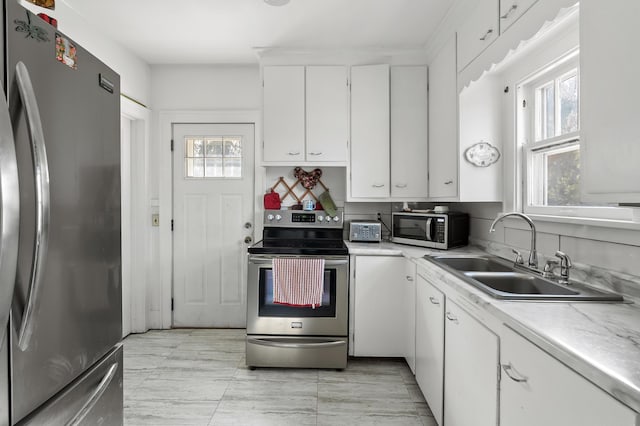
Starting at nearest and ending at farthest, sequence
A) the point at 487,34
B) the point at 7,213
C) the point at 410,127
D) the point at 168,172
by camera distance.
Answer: the point at 7,213 → the point at 487,34 → the point at 410,127 → the point at 168,172

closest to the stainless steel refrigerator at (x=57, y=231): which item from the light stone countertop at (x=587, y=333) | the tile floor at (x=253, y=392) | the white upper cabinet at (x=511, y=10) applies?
the tile floor at (x=253, y=392)

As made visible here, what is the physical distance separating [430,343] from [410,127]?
5.49 feet

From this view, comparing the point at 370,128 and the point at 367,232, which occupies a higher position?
the point at 370,128

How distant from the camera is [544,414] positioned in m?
0.93

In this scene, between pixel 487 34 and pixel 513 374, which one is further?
pixel 487 34

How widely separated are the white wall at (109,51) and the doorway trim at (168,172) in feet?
1.01

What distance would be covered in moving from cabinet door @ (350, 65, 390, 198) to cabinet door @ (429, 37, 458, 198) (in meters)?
0.35

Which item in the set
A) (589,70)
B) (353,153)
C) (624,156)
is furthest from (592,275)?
(353,153)

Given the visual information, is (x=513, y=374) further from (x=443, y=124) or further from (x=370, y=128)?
(x=370, y=128)

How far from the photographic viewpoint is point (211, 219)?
10.9ft

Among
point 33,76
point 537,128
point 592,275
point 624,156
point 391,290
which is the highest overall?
point 537,128

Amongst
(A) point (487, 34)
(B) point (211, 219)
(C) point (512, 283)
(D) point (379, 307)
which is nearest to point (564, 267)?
(C) point (512, 283)

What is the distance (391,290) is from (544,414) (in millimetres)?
1641

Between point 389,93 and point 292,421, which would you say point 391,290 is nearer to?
point 292,421
